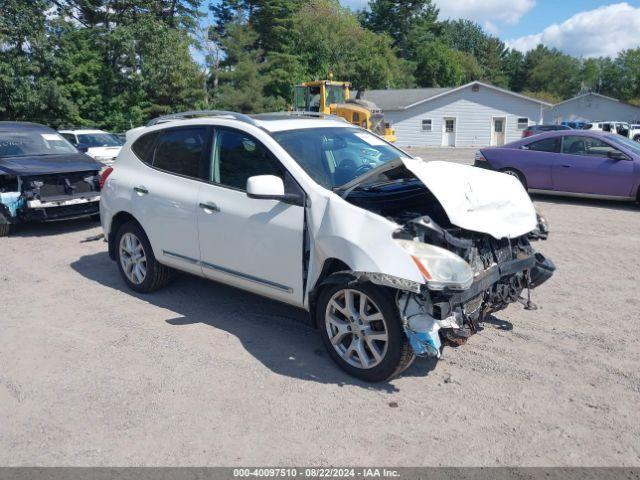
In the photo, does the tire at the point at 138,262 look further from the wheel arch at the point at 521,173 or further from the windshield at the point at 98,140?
the windshield at the point at 98,140

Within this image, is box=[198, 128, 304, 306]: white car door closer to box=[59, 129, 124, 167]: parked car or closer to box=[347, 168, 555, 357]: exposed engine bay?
box=[347, 168, 555, 357]: exposed engine bay

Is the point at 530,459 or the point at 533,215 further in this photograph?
the point at 533,215

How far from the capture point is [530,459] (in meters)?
3.20

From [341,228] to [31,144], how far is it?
27.4 ft

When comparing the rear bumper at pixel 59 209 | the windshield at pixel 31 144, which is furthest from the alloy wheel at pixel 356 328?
the windshield at pixel 31 144

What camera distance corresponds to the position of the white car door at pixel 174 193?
527 cm

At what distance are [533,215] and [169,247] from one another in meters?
3.33

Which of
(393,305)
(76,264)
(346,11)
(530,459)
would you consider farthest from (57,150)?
(346,11)

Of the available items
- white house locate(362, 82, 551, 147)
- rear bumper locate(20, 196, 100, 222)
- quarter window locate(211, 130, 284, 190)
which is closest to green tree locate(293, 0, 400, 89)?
white house locate(362, 82, 551, 147)

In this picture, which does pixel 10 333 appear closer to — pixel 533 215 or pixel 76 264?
pixel 76 264

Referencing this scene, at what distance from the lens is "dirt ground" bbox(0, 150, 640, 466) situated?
11.0ft

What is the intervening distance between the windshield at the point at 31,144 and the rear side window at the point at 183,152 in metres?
5.40

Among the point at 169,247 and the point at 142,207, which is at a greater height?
the point at 142,207

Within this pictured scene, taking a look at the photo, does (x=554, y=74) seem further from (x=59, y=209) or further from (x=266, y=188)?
(x=266, y=188)
